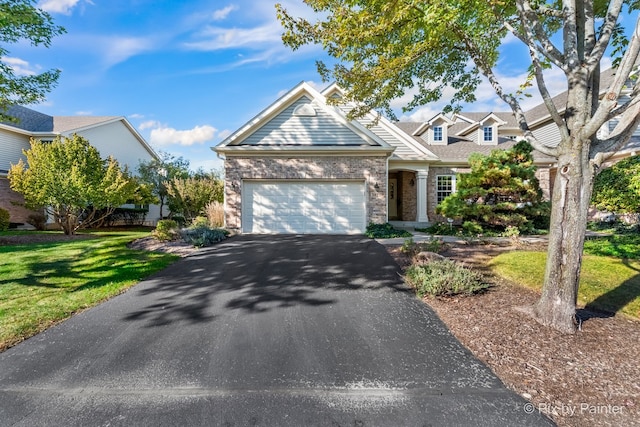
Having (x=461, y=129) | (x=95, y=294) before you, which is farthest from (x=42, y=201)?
(x=461, y=129)

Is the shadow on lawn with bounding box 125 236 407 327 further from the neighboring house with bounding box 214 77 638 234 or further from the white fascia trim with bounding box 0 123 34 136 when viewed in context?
the white fascia trim with bounding box 0 123 34 136

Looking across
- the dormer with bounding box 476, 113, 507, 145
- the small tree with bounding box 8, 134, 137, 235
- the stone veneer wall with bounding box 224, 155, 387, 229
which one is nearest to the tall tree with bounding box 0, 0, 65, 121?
the small tree with bounding box 8, 134, 137, 235

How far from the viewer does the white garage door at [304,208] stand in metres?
12.0

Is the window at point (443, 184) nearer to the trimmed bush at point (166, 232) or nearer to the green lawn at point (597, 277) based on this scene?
the green lawn at point (597, 277)

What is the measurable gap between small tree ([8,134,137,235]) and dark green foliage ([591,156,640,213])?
20.2 metres

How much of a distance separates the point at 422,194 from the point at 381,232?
194 inches

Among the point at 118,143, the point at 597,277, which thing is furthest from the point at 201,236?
the point at 118,143

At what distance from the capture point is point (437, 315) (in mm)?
4199

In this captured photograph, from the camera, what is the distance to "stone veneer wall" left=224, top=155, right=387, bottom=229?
12.0 m

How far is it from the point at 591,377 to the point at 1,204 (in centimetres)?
2328

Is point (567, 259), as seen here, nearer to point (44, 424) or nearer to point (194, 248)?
point (44, 424)

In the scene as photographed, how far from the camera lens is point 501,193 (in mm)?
10984

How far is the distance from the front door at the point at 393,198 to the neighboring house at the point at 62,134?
16.5 m

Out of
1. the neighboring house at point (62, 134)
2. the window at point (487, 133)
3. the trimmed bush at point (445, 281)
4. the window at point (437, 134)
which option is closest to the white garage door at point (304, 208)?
the trimmed bush at point (445, 281)
